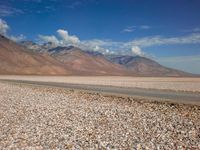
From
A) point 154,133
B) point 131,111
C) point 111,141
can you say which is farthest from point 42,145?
point 131,111

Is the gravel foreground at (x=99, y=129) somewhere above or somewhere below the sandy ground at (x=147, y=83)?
below

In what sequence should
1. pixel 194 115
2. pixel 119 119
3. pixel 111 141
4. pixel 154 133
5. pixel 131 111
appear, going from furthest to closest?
pixel 131 111 < pixel 194 115 < pixel 119 119 < pixel 154 133 < pixel 111 141

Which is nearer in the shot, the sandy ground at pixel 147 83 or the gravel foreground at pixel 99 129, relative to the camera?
the gravel foreground at pixel 99 129

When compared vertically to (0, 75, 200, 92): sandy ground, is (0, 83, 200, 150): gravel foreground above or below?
below

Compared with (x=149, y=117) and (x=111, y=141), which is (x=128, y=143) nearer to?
(x=111, y=141)

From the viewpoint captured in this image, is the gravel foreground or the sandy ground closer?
the gravel foreground

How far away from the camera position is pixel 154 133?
1411cm

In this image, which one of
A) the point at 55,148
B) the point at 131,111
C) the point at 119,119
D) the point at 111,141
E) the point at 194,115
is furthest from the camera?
the point at 131,111

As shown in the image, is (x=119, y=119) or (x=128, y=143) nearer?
(x=128, y=143)

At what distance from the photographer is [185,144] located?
12.1 meters

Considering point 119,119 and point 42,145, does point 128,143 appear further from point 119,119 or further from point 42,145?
point 119,119

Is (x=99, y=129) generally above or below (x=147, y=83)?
below

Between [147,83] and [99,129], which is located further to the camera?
[147,83]

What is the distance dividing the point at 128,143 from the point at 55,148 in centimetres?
281
